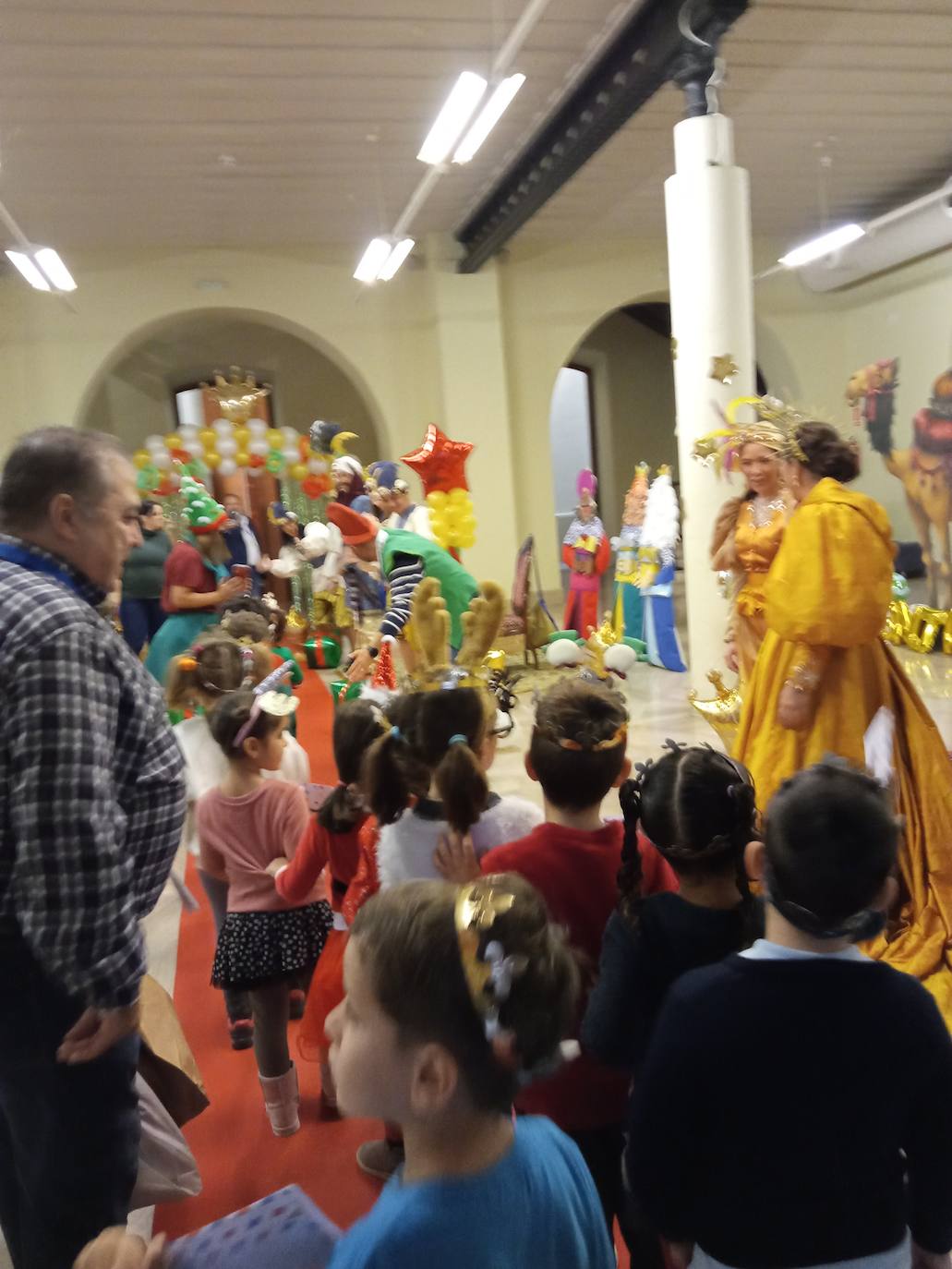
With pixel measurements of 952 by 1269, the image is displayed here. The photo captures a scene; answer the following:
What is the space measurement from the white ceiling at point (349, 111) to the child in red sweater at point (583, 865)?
5211 millimetres

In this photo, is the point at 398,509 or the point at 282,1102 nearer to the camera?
the point at 282,1102

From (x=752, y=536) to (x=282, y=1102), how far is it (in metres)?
2.48

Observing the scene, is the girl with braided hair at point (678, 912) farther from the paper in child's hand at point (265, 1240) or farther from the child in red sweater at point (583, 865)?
the paper in child's hand at point (265, 1240)

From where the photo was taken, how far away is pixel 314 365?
1436 cm

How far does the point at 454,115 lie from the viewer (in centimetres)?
540

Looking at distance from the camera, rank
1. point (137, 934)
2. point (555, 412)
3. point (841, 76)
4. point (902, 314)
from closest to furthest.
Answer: point (137, 934)
point (841, 76)
point (902, 314)
point (555, 412)

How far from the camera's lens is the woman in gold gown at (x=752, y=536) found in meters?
3.38

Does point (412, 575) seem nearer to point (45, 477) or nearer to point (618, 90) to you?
point (45, 477)

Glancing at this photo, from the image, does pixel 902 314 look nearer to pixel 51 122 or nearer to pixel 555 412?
pixel 555 412

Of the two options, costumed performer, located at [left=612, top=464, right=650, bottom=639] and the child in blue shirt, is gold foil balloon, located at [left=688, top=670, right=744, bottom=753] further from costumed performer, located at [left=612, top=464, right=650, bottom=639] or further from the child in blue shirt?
costumed performer, located at [left=612, top=464, right=650, bottom=639]

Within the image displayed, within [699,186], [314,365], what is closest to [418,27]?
[699,186]

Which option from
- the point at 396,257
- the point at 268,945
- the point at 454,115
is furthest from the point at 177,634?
the point at 396,257

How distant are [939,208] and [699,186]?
4939mm

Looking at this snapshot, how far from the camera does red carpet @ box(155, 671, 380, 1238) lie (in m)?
2.15
